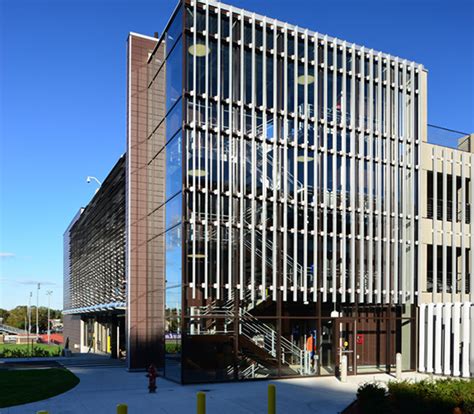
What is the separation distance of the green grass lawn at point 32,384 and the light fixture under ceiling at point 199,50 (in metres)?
13.9

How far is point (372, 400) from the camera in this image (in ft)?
43.4

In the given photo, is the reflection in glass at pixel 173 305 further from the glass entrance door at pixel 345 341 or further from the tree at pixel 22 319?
the tree at pixel 22 319

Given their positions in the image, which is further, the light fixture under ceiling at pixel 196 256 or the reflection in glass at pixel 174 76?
the reflection in glass at pixel 174 76

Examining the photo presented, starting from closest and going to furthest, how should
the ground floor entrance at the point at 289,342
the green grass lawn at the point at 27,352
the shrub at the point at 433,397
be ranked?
the shrub at the point at 433,397 → the ground floor entrance at the point at 289,342 → the green grass lawn at the point at 27,352

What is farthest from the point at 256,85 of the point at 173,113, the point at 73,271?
the point at 73,271

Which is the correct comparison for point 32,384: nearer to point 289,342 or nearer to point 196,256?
point 196,256

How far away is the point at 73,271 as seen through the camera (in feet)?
179

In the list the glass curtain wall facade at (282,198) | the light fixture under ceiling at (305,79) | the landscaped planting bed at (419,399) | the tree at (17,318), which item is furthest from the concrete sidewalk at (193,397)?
the tree at (17,318)

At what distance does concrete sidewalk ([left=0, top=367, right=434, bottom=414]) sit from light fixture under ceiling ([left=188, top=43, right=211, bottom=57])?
13184 mm

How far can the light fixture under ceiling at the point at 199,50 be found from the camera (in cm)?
2327

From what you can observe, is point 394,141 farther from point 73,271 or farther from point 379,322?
point 73,271

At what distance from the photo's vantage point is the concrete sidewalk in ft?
53.8

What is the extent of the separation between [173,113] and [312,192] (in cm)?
703

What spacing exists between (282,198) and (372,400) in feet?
Answer: 40.4
